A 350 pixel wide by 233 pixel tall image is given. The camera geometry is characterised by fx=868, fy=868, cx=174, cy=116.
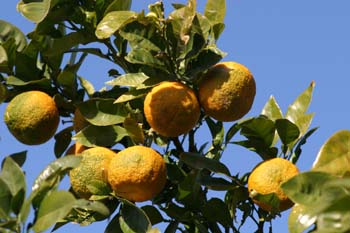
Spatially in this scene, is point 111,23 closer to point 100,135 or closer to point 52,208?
point 100,135

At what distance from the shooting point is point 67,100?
229 cm

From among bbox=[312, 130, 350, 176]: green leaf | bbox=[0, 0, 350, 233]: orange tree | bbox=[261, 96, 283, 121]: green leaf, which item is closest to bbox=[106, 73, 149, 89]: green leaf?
bbox=[0, 0, 350, 233]: orange tree

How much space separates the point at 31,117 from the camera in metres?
2.07

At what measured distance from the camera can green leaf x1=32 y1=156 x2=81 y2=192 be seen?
1543mm

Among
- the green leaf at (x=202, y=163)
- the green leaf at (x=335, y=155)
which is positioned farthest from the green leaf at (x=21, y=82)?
the green leaf at (x=335, y=155)

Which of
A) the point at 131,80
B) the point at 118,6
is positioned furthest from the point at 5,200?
the point at 118,6

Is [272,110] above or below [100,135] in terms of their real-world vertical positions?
above

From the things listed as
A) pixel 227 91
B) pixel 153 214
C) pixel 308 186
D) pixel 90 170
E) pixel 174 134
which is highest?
pixel 308 186

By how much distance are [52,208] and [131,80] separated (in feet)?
2.21

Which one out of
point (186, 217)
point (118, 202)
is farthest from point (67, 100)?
point (186, 217)

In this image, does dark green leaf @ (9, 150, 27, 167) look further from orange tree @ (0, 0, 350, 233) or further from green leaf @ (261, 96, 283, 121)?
green leaf @ (261, 96, 283, 121)

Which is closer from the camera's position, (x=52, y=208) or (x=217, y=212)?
(x=52, y=208)

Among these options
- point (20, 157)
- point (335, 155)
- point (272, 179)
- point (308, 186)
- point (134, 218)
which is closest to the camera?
point (308, 186)

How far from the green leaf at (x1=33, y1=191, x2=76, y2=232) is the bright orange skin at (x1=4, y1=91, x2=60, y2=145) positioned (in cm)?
60
